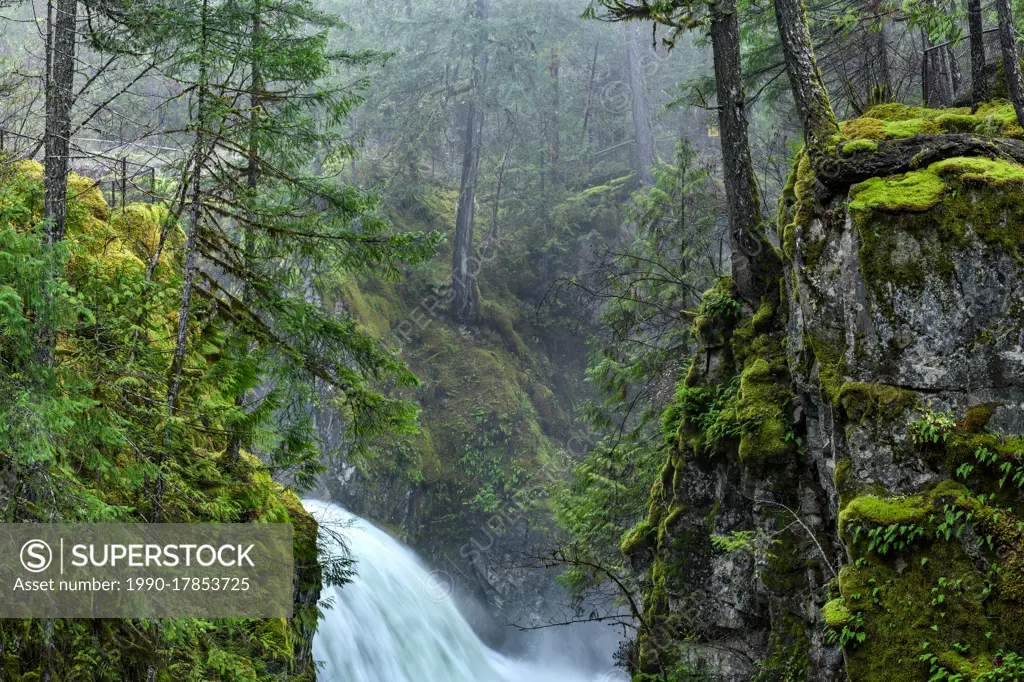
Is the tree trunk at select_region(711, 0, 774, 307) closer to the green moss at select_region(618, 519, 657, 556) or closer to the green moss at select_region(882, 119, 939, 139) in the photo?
the green moss at select_region(882, 119, 939, 139)

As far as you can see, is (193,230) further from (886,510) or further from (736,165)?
(736,165)

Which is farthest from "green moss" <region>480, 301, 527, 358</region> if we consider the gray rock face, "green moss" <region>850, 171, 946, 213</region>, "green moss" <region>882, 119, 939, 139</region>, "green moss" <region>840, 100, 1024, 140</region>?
"green moss" <region>850, 171, 946, 213</region>

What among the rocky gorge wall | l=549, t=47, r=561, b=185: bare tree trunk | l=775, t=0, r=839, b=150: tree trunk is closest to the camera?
the rocky gorge wall

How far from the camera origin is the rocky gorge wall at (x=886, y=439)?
17.0ft

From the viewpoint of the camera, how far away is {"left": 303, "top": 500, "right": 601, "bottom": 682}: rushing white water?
11703 mm

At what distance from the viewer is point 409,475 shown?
58.3 feet

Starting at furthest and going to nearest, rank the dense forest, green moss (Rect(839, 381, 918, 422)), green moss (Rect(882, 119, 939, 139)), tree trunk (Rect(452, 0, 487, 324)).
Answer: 1. tree trunk (Rect(452, 0, 487, 324))
2. green moss (Rect(882, 119, 939, 139))
3. green moss (Rect(839, 381, 918, 422))
4. the dense forest

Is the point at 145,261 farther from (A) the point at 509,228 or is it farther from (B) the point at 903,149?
Result: (A) the point at 509,228

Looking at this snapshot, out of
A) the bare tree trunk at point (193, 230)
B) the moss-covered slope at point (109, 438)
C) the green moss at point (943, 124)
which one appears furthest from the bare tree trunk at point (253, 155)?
the green moss at point (943, 124)

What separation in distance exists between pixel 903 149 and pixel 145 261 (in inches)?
289

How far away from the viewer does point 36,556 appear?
15.3 ft

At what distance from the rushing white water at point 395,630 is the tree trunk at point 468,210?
745 centimetres

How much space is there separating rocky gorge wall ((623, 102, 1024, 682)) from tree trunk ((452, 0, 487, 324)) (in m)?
13.5

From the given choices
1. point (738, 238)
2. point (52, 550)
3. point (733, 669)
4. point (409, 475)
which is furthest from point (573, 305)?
point (52, 550)
